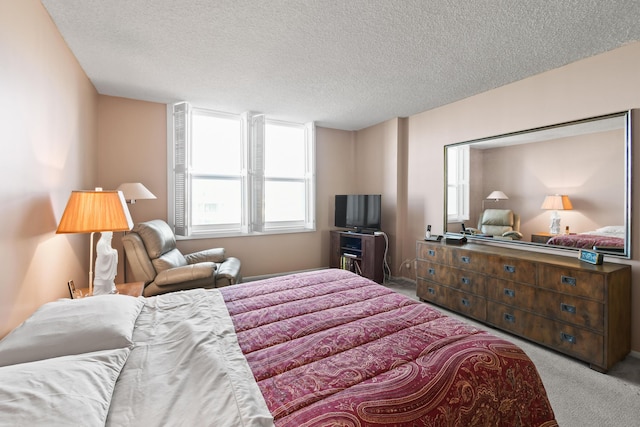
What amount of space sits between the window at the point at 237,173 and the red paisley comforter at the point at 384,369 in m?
2.72

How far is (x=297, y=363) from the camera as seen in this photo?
3.91ft

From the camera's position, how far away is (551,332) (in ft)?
7.88

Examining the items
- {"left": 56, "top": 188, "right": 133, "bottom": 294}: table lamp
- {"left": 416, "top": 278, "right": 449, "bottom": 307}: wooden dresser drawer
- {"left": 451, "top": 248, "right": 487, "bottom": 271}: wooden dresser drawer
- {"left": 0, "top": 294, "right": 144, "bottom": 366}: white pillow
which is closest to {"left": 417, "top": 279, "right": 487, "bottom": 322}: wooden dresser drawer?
{"left": 416, "top": 278, "right": 449, "bottom": 307}: wooden dresser drawer

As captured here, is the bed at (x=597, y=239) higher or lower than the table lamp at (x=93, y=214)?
lower

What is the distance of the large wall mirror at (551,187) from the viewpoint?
2.43 meters

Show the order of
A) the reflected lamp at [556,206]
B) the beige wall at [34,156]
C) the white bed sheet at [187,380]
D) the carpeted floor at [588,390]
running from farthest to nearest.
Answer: the reflected lamp at [556,206]
the carpeted floor at [588,390]
the beige wall at [34,156]
the white bed sheet at [187,380]

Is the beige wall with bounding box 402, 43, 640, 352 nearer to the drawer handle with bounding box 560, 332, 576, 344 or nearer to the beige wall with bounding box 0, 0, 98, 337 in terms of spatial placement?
the drawer handle with bounding box 560, 332, 576, 344

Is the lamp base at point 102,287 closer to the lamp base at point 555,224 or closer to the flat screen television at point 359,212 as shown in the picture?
the flat screen television at point 359,212

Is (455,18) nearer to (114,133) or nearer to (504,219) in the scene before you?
(504,219)

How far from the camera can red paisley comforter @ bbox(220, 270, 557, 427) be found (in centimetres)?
95

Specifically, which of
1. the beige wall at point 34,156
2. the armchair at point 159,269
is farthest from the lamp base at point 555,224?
the beige wall at point 34,156

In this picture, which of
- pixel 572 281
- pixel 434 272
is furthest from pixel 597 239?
pixel 434 272

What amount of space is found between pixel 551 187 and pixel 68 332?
3.84 metres

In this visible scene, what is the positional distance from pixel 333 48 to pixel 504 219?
8.64 ft
